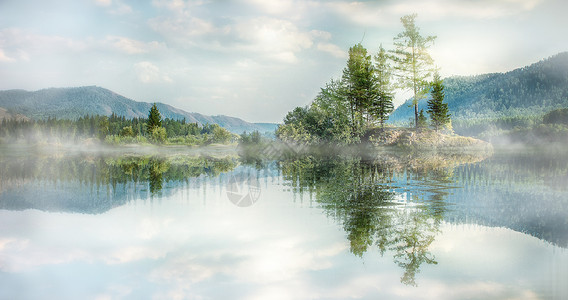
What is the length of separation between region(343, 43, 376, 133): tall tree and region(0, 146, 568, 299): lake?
41.2 meters

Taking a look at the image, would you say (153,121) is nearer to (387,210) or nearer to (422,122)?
(422,122)

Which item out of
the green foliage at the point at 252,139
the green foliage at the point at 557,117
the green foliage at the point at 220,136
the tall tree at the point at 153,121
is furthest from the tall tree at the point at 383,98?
the green foliage at the point at 557,117

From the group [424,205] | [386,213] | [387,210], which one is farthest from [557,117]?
[386,213]

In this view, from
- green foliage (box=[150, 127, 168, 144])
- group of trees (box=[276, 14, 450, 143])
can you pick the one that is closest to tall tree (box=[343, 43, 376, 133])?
group of trees (box=[276, 14, 450, 143])

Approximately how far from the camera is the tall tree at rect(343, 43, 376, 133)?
57.4 m

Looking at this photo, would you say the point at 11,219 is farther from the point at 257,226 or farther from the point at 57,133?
the point at 57,133

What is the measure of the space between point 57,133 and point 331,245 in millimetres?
170810

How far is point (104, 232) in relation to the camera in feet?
37.1

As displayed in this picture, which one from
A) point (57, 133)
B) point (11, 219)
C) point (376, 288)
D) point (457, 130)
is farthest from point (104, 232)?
point (457, 130)

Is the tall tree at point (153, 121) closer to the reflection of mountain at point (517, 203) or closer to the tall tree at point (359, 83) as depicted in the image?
the tall tree at point (359, 83)

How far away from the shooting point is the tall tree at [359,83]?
188ft

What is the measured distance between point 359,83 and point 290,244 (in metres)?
Result: 50.9

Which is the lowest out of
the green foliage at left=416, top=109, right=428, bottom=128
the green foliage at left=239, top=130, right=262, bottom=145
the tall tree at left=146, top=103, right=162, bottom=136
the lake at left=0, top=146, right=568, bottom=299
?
the lake at left=0, top=146, right=568, bottom=299

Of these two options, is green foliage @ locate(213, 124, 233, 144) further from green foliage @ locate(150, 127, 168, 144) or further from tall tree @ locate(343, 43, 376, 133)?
tall tree @ locate(343, 43, 376, 133)
